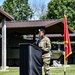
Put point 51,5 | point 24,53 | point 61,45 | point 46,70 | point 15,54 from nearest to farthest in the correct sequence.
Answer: point 24,53 < point 46,70 < point 15,54 < point 61,45 < point 51,5

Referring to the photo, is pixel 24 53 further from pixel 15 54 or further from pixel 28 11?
pixel 28 11

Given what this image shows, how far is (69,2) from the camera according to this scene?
65312 millimetres

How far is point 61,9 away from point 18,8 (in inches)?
328

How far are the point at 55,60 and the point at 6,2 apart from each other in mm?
38020

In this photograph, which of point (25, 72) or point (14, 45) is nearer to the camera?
point (25, 72)

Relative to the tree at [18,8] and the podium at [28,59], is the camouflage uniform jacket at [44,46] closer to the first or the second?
the podium at [28,59]

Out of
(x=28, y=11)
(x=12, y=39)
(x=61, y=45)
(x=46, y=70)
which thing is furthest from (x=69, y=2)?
(x=46, y=70)

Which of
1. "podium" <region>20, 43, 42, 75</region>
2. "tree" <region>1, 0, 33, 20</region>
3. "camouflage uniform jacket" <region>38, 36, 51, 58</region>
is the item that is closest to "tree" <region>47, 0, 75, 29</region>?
"tree" <region>1, 0, 33, 20</region>

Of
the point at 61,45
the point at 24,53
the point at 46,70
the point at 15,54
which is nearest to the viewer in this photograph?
the point at 24,53

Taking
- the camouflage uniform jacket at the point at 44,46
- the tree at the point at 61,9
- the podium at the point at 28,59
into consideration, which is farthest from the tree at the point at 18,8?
the podium at the point at 28,59

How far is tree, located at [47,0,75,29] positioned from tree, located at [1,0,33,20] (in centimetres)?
415

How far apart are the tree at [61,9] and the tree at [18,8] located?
415 cm

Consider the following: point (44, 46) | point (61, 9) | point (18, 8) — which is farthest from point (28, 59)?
point (18, 8)

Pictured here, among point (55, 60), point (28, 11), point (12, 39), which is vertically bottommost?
point (55, 60)
